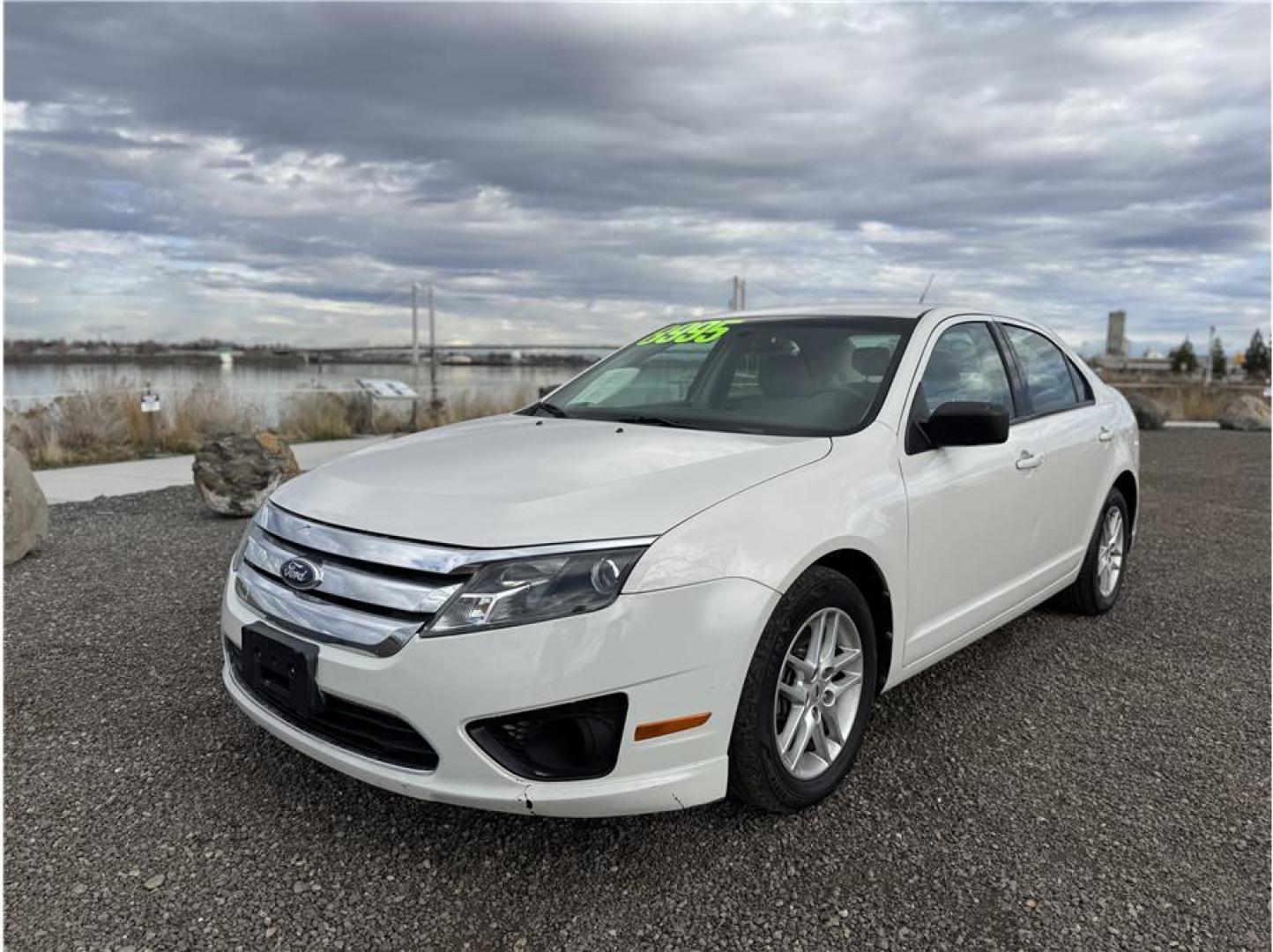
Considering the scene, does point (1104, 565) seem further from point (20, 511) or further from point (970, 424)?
point (20, 511)

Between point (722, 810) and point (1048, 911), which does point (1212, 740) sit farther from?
point (722, 810)

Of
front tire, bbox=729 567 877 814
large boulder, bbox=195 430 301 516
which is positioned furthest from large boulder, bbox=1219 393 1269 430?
front tire, bbox=729 567 877 814

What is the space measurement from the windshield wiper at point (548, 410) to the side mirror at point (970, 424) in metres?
1.52

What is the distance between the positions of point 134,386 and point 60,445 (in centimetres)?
152

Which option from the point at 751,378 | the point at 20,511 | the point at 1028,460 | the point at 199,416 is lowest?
the point at 20,511

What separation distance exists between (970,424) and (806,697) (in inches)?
44.2

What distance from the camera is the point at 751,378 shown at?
3.72 meters

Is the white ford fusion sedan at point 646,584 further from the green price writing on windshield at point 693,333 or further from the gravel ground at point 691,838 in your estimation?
the green price writing on windshield at point 693,333

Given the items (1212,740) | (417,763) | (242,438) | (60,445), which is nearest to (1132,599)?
(1212,740)

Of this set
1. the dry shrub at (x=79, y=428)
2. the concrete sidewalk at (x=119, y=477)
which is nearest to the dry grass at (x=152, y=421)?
the dry shrub at (x=79, y=428)

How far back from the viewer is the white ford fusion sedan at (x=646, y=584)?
2.24 meters

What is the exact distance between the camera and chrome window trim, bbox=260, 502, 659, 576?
2262 millimetres

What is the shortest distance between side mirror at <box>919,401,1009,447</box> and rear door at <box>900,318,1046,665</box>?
0.36 feet

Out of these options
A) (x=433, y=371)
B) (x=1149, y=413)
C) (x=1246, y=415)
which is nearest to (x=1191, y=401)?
(x=1246, y=415)
